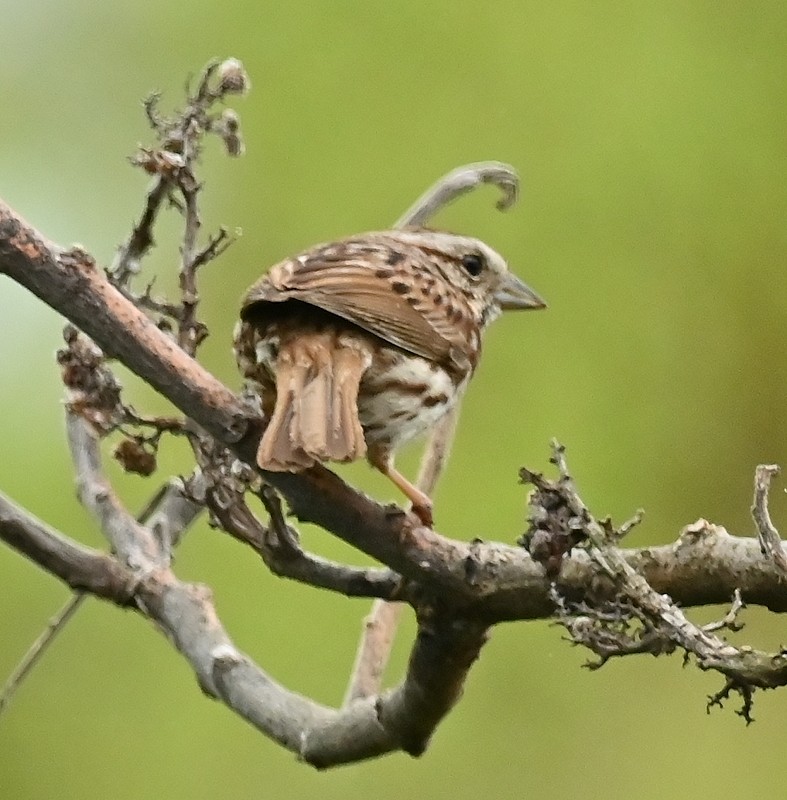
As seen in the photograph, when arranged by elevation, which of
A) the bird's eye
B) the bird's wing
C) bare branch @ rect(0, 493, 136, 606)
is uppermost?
the bird's eye

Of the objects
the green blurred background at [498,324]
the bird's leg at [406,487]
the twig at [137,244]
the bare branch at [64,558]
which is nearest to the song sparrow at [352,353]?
the bird's leg at [406,487]

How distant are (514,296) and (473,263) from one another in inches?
2.7

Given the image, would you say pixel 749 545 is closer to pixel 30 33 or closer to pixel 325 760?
pixel 325 760

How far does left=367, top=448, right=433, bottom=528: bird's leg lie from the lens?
1.22 meters

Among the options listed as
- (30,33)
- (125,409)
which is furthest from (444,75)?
(125,409)

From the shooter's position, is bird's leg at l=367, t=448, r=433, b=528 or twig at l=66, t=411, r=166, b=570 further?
twig at l=66, t=411, r=166, b=570

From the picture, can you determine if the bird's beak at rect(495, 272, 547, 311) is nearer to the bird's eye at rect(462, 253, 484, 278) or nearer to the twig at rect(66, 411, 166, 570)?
the bird's eye at rect(462, 253, 484, 278)

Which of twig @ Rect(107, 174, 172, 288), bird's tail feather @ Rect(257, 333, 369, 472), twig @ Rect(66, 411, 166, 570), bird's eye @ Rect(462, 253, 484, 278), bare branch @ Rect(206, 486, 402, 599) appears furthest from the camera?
bird's eye @ Rect(462, 253, 484, 278)

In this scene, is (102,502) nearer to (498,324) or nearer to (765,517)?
(765,517)

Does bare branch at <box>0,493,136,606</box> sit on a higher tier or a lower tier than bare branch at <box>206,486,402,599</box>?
lower

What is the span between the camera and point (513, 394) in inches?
92.2

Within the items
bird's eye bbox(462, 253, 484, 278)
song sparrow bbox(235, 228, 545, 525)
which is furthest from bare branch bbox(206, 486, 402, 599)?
bird's eye bbox(462, 253, 484, 278)

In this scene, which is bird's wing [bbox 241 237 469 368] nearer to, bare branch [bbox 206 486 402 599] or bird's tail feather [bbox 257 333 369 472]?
bird's tail feather [bbox 257 333 369 472]

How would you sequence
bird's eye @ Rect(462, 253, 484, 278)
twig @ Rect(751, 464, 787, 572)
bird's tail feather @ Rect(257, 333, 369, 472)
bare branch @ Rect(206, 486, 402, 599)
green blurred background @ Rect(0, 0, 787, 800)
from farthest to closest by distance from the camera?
green blurred background @ Rect(0, 0, 787, 800) < bird's eye @ Rect(462, 253, 484, 278) < bare branch @ Rect(206, 486, 402, 599) < bird's tail feather @ Rect(257, 333, 369, 472) < twig @ Rect(751, 464, 787, 572)
